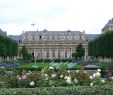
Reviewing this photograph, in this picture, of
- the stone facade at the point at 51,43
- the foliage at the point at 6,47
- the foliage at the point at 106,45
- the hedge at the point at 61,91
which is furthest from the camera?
the stone facade at the point at 51,43

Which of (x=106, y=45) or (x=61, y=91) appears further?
(x=106, y=45)

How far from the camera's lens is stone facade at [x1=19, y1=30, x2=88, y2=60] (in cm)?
10962

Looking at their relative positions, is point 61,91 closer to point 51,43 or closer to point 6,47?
point 6,47

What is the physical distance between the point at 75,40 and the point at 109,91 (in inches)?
4074

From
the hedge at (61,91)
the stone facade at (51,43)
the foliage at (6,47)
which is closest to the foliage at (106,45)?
the foliage at (6,47)

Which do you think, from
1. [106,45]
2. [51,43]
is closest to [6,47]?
[106,45]

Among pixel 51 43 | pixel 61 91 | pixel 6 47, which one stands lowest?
pixel 61 91

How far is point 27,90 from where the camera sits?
8.23 meters

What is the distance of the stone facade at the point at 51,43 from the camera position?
360 ft

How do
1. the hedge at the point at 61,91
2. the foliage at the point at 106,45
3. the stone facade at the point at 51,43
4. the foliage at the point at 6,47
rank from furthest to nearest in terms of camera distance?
the stone facade at the point at 51,43 < the foliage at the point at 6,47 < the foliage at the point at 106,45 < the hedge at the point at 61,91

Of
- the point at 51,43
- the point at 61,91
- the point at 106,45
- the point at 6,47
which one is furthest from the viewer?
the point at 51,43

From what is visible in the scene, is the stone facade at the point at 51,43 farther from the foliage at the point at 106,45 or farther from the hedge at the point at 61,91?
the hedge at the point at 61,91

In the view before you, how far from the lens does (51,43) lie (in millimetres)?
110812

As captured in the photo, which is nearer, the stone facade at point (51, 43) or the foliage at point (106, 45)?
the foliage at point (106, 45)
